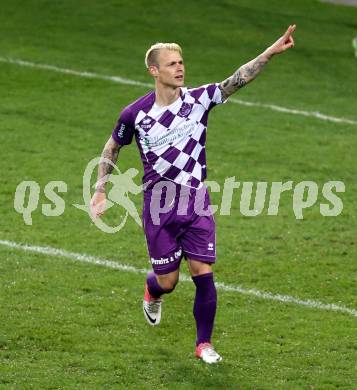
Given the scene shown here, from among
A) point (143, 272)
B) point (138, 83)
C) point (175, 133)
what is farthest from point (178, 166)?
point (138, 83)

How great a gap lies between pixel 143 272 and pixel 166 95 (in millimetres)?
2641

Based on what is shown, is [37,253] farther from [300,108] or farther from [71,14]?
[71,14]

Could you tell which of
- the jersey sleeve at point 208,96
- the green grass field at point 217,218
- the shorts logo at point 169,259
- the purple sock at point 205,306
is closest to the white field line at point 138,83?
the green grass field at point 217,218

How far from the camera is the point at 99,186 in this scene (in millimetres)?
9641

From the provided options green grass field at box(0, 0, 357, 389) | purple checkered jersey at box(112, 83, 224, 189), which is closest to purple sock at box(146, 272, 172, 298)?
green grass field at box(0, 0, 357, 389)

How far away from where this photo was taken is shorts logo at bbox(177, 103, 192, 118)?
941 cm

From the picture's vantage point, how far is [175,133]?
9.39m

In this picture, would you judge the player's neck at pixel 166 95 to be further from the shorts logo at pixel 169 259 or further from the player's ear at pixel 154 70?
the shorts logo at pixel 169 259

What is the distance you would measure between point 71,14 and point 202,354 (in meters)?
14.3

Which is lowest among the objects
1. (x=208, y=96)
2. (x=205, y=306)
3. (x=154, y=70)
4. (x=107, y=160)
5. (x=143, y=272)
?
(x=143, y=272)

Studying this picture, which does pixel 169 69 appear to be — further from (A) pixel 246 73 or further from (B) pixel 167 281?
(B) pixel 167 281

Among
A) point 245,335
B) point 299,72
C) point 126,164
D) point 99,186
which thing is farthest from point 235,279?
point 299,72

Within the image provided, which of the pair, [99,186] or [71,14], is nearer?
[99,186]

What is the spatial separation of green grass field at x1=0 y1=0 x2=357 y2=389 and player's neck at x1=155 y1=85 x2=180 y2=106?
6.25ft
